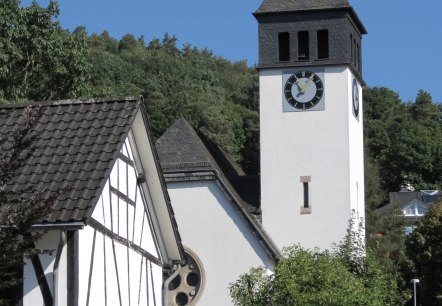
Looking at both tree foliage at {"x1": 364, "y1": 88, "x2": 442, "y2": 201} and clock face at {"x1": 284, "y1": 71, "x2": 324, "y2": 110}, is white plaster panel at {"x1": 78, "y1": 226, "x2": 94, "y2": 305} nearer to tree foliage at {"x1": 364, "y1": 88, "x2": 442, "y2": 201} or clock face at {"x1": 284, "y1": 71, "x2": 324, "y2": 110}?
clock face at {"x1": 284, "y1": 71, "x2": 324, "y2": 110}

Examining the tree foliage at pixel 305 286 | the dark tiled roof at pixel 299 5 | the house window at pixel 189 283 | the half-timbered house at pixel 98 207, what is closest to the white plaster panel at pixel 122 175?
the half-timbered house at pixel 98 207

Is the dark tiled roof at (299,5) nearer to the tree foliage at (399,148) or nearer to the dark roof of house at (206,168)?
the dark roof of house at (206,168)

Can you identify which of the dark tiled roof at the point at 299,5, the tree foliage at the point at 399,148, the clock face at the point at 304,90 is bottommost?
the clock face at the point at 304,90

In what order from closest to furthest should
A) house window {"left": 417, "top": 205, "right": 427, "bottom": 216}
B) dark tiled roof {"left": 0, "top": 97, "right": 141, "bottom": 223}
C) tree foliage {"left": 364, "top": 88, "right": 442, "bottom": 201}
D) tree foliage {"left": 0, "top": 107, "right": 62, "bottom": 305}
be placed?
1. tree foliage {"left": 0, "top": 107, "right": 62, "bottom": 305}
2. dark tiled roof {"left": 0, "top": 97, "right": 141, "bottom": 223}
3. tree foliage {"left": 364, "top": 88, "right": 442, "bottom": 201}
4. house window {"left": 417, "top": 205, "right": 427, "bottom": 216}

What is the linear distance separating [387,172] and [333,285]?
3345 inches

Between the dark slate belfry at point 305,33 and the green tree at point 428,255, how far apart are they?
62.4ft

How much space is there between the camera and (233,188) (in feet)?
150

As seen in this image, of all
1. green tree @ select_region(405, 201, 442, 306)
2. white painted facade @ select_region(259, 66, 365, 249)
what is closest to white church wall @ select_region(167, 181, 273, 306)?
white painted facade @ select_region(259, 66, 365, 249)

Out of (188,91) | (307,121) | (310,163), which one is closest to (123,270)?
(310,163)

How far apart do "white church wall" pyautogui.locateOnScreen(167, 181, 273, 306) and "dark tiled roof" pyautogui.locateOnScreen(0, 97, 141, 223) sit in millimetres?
21900

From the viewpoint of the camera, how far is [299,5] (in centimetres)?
4572

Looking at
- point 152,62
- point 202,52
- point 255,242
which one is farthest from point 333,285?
point 202,52

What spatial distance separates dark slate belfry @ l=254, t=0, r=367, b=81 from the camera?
45219 millimetres

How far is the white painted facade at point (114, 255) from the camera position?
1912cm
